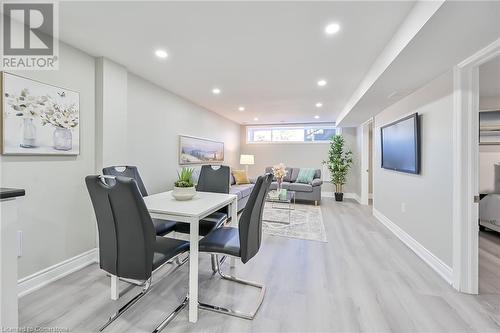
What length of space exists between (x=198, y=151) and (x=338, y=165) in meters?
3.92

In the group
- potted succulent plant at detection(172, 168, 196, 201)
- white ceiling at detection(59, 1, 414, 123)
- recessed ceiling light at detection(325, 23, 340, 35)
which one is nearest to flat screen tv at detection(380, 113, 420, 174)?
white ceiling at detection(59, 1, 414, 123)

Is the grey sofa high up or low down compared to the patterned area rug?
up

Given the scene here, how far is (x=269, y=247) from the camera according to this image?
9.66 feet

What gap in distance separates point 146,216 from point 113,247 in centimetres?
33

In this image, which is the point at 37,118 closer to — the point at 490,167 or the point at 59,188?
the point at 59,188

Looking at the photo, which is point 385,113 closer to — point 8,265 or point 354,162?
point 354,162

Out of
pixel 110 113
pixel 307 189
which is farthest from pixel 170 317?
pixel 307 189

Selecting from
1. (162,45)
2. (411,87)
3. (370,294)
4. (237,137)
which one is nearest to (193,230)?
(370,294)

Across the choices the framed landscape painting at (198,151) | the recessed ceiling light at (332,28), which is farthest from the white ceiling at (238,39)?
the framed landscape painting at (198,151)

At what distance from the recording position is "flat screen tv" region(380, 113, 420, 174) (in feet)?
8.93

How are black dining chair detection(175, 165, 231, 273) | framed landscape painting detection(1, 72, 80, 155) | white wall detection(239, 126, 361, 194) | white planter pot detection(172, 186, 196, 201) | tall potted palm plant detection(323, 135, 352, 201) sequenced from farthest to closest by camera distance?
white wall detection(239, 126, 361, 194) < tall potted palm plant detection(323, 135, 352, 201) < black dining chair detection(175, 165, 231, 273) < white planter pot detection(172, 186, 196, 201) < framed landscape painting detection(1, 72, 80, 155)

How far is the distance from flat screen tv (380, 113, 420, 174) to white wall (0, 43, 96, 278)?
3819 millimetres

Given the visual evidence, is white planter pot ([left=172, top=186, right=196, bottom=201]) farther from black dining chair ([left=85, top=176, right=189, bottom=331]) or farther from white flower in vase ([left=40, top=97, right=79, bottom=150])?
white flower in vase ([left=40, top=97, right=79, bottom=150])

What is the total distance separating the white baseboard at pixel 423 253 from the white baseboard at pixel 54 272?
3668 mm
